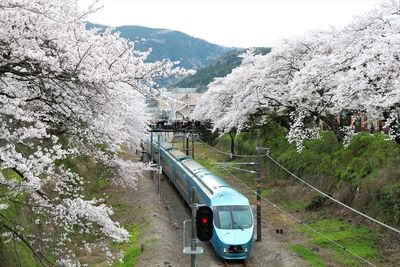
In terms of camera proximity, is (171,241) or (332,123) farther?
(332,123)

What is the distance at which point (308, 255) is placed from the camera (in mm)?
16953

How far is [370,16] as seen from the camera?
63.2 feet

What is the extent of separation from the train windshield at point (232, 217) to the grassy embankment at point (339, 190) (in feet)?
7.47

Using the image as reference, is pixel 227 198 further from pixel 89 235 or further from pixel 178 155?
pixel 178 155

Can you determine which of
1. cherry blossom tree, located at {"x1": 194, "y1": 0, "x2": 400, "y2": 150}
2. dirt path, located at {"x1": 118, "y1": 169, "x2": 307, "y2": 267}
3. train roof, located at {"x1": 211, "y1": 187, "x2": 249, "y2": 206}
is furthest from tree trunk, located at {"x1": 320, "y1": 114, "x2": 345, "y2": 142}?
train roof, located at {"x1": 211, "y1": 187, "x2": 249, "y2": 206}

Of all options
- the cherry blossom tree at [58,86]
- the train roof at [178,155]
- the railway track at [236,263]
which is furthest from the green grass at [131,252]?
the train roof at [178,155]

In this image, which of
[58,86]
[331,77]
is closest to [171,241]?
[331,77]

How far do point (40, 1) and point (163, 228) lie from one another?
1426cm

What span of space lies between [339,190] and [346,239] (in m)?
4.94

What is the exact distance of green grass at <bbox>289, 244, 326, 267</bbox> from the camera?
16.0 meters

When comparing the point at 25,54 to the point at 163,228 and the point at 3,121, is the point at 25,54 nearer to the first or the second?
the point at 3,121

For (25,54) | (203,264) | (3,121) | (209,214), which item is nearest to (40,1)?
(25,54)

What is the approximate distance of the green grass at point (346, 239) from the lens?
647 inches

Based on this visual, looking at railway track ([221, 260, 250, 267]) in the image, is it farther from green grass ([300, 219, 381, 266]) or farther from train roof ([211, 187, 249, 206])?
green grass ([300, 219, 381, 266])
